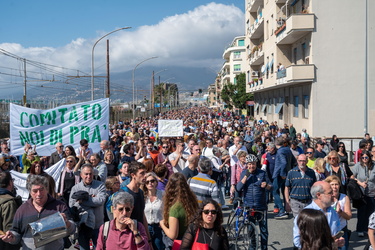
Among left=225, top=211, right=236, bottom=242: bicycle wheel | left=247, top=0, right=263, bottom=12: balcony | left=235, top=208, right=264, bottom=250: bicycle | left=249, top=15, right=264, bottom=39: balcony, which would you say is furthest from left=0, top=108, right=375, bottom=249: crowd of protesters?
left=247, top=0, right=263, bottom=12: balcony

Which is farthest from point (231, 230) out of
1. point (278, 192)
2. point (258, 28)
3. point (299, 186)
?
point (258, 28)

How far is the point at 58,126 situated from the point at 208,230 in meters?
7.60

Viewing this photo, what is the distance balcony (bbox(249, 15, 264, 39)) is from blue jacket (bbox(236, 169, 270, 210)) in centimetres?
3192

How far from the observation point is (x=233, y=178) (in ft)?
29.3

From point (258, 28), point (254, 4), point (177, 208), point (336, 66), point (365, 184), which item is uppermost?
point (254, 4)

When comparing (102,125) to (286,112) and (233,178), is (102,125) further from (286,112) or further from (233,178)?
(286,112)

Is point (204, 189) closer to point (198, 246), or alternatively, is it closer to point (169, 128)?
point (198, 246)

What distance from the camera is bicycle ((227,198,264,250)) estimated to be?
666cm

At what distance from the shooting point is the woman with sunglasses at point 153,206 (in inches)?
220

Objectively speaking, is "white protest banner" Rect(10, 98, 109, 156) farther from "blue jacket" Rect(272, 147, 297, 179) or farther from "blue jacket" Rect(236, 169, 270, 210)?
"blue jacket" Rect(236, 169, 270, 210)

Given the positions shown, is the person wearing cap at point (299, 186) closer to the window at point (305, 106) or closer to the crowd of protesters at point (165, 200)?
the crowd of protesters at point (165, 200)

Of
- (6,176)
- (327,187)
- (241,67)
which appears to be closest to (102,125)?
(6,176)

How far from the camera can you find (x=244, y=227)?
6.82m

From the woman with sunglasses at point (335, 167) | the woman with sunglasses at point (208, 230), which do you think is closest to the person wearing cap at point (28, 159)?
the woman with sunglasses at point (208, 230)
